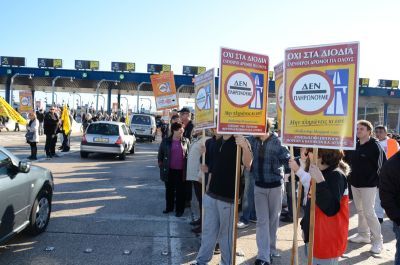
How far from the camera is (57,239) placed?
600 centimetres

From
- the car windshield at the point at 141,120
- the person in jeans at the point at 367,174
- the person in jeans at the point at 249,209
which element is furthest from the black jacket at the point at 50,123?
the car windshield at the point at 141,120

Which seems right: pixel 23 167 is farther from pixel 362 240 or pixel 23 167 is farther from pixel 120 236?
pixel 362 240

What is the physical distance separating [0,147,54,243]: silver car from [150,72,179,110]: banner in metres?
6.60

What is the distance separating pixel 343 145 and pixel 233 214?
1792 mm

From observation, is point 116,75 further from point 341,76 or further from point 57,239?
point 341,76

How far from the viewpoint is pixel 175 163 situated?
7.65 m

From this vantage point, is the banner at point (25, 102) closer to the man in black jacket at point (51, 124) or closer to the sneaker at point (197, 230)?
the man in black jacket at point (51, 124)

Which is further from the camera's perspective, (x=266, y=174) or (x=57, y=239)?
(x=57, y=239)

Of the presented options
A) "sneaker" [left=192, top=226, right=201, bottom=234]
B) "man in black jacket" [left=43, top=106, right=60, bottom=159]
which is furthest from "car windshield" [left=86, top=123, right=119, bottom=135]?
"sneaker" [left=192, top=226, right=201, bottom=234]

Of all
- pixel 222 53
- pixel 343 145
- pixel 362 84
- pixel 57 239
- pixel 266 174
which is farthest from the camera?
pixel 362 84

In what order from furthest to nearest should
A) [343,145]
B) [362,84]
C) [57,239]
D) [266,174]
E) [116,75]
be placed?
[362,84]
[116,75]
[57,239]
[266,174]
[343,145]

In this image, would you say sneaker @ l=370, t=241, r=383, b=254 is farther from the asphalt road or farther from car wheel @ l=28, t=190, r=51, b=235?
car wheel @ l=28, t=190, r=51, b=235

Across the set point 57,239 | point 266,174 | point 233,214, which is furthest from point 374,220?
point 57,239

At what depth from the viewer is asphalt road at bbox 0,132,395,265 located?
5375 mm
